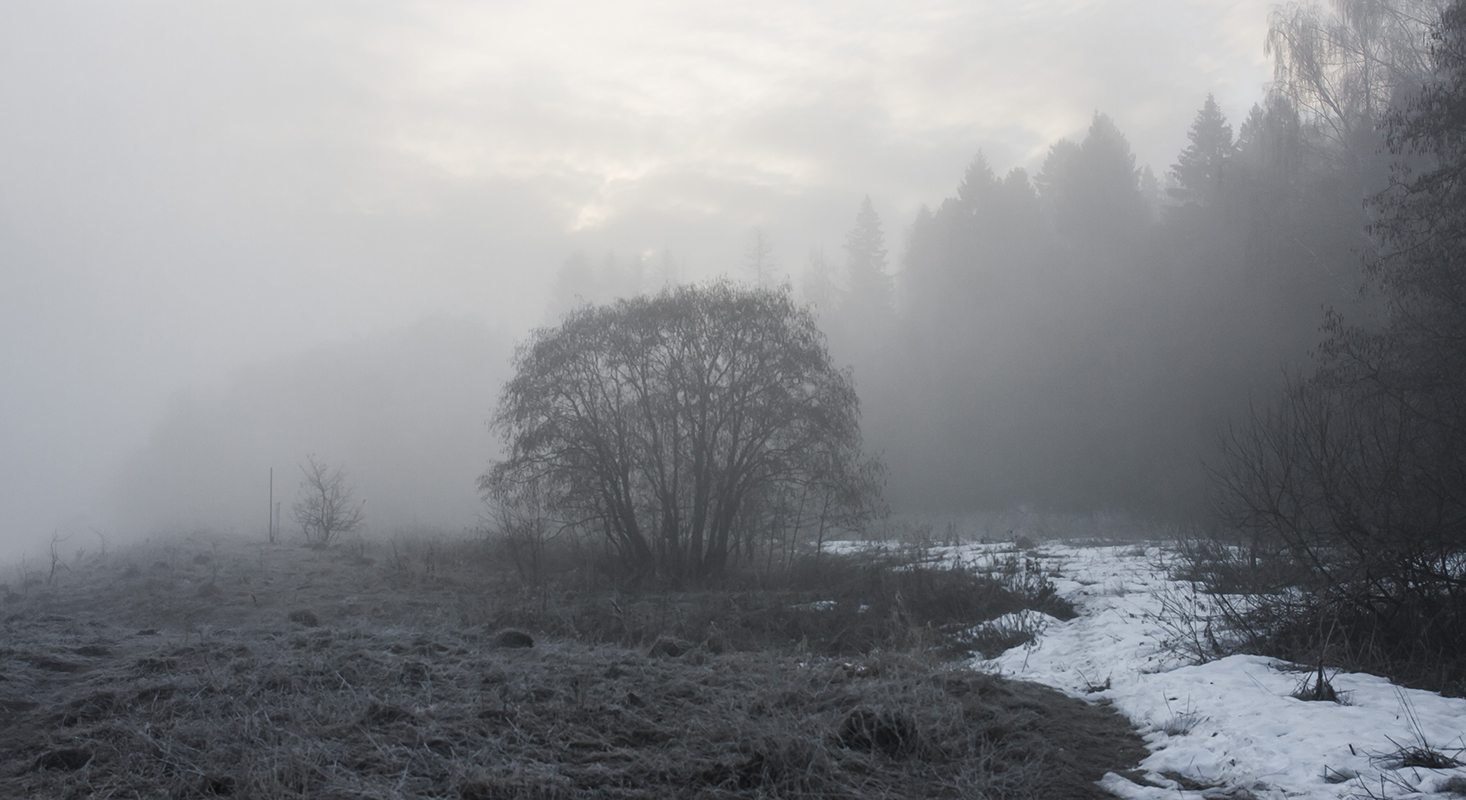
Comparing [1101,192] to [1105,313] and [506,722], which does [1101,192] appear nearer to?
[1105,313]

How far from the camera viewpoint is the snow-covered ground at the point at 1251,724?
4.21 m

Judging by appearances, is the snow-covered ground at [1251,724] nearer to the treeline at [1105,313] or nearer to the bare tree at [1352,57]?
the bare tree at [1352,57]

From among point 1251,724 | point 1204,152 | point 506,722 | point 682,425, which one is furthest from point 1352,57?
point 506,722

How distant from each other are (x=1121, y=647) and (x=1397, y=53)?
2538cm

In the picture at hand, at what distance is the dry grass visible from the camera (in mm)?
4109

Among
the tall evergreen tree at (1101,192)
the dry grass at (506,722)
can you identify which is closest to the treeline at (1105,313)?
the tall evergreen tree at (1101,192)

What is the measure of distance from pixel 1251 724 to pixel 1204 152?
44.4 metres

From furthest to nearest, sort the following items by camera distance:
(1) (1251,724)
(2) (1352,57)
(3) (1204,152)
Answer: (3) (1204,152), (2) (1352,57), (1) (1251,724)

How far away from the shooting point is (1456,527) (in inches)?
279

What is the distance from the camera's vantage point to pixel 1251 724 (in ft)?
16.9

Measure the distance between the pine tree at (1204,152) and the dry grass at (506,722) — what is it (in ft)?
138

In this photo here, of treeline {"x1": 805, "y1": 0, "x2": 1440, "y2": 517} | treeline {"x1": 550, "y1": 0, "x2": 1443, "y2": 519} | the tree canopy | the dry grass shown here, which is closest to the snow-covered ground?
the dry grass

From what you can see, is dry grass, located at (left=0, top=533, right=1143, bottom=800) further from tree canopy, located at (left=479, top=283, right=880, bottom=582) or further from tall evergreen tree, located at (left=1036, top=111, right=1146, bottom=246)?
tall evergreen tree, located at (left=1036, top=111, right=1146, bottom=246)

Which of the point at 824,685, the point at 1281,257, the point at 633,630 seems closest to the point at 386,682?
the point at 824,685
